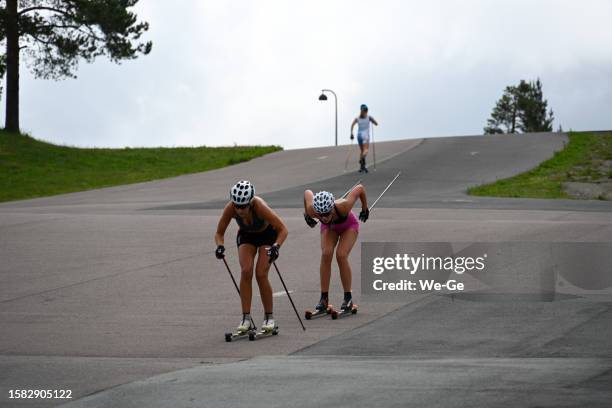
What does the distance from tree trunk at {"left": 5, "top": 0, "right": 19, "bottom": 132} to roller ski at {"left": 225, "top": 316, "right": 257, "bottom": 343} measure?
37299 mm

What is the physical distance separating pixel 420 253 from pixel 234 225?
6527 mm

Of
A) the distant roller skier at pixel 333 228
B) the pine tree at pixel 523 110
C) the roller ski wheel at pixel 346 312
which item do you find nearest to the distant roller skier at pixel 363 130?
the distant roller skier at pixel 333 228

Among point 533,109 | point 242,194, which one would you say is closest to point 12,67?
point 242,194

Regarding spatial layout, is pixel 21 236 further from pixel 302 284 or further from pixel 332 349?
pixel 332 349

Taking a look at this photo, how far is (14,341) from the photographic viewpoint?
40.9 ft

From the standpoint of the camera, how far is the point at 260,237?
12352 millimetres

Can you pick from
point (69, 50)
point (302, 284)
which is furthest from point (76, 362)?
point (69, 50)

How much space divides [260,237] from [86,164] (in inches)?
1294

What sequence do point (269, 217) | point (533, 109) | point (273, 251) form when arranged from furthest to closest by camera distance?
point (533, 109), point (269, 217), point (273, 251)

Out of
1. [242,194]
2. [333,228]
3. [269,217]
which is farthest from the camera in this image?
[333,228]

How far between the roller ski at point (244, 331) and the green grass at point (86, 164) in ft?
78.9

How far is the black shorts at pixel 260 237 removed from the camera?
40.4 ft

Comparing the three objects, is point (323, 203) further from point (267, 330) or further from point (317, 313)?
point (267, 330)

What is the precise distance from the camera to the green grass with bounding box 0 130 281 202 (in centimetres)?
3809
